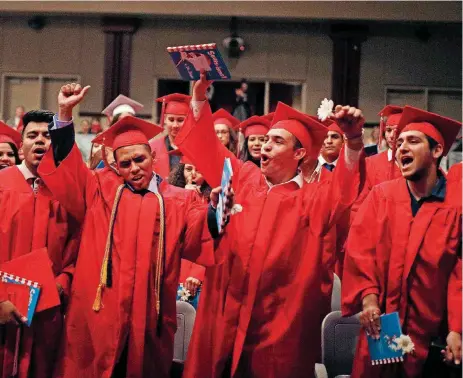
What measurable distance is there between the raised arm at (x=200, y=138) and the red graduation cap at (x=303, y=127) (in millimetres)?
374

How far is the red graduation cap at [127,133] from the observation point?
3.52 metres

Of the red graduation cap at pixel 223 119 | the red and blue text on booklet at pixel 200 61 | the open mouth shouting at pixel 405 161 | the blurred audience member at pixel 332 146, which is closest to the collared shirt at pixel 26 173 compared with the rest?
the red and blue text on booklet at pixel 200 61

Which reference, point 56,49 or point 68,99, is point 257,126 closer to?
point 68,99

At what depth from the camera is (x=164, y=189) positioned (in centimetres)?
379

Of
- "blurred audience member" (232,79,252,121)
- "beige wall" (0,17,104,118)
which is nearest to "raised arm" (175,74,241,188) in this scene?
"blurred audience member" (232,79,252,121)

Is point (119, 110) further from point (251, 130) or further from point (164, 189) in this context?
point (164, 189)

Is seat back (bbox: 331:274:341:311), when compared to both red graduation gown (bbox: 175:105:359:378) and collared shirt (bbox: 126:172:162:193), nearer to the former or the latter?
red graduation gown (bbox: 175:105:359:378)

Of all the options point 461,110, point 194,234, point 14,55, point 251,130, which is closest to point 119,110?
point 251,130

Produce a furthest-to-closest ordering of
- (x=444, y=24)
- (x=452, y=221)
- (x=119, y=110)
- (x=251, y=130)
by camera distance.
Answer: (x=444, y=24) < (x=119, y=110) < (x=251, y=130) < (x=452, y=221)

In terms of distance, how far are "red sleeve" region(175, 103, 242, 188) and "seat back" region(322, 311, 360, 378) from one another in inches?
39.5

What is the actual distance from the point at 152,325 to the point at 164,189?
0.80 m

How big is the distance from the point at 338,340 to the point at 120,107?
350 centimetres

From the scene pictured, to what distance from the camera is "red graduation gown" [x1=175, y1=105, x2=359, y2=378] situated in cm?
345

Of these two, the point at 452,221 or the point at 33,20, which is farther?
the point at 33,20
